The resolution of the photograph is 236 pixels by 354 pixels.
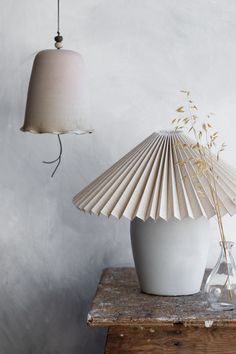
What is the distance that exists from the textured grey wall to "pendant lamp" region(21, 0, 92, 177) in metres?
0.19

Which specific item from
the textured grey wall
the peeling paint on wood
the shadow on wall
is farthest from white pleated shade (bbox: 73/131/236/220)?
the shadow on wall

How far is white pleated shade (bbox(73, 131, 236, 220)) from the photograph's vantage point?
1.11 metres

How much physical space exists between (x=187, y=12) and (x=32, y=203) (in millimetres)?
601

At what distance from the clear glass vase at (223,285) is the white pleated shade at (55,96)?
0.42 m

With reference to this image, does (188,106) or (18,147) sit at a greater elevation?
(188,106)

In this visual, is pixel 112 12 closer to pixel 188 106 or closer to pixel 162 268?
pixel 188 106

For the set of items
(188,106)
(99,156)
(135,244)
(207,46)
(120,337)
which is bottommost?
(120,337)

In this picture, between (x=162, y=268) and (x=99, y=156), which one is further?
(x=99, y=156)

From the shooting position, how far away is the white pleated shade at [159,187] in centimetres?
111

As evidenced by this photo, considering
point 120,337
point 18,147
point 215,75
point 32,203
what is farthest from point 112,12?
point 120,337

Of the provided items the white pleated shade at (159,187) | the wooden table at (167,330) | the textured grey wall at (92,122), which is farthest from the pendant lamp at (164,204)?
the textured grey wall at (92,122)

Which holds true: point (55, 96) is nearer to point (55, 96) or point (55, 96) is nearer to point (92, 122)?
point (55, 96)

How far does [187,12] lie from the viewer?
150 cm

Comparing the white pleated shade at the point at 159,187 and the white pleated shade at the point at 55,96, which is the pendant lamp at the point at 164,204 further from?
the white pleated shade at the point at 55,96
